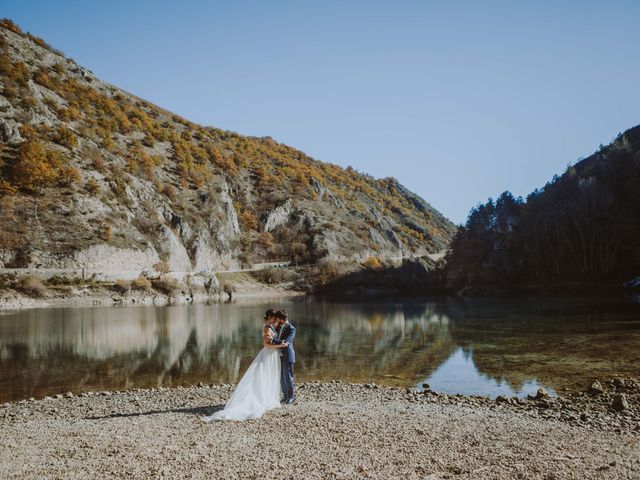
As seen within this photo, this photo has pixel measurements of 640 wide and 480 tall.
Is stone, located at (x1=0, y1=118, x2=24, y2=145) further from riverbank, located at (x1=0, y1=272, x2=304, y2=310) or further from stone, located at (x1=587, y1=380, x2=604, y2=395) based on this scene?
stone, located at (x1=587, y1=380, x2=604, y2=395)

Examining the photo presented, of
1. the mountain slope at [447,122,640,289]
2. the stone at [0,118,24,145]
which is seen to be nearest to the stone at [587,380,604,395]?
the mountain slope at [447,122,640,289]

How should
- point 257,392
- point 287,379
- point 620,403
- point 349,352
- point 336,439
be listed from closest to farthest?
1. point 336,439
2. point 257,392
3. point 620,403
4. point 287,379
5. point 349,352

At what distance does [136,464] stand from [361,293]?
103m

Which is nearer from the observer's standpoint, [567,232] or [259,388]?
[259,388]

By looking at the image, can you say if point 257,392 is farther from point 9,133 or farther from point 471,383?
point 9,133

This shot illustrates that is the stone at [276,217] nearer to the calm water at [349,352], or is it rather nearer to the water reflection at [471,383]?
the calm water at [349,352]

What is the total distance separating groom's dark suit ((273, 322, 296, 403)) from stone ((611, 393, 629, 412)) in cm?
952

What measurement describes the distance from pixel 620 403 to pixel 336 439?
8981 mm

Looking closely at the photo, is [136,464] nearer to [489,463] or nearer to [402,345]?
[489,463]

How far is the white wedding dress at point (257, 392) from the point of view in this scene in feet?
41.5

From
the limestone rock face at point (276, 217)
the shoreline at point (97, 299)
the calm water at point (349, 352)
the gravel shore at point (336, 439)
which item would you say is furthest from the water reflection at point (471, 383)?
the limestone rock face at point (276, 217)

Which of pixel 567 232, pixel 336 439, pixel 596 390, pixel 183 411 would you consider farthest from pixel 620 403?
pixel 567 232

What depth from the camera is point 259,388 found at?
13.3m

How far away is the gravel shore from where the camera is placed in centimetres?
Answer: 891
